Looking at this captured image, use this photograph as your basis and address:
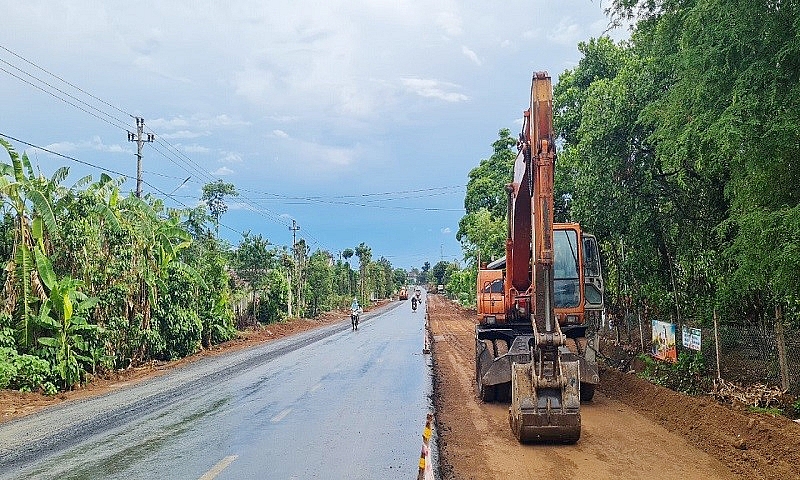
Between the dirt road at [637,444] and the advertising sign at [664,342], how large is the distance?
1.53 m

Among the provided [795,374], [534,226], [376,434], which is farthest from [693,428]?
[376,434]

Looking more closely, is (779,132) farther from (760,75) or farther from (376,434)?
(376,434)

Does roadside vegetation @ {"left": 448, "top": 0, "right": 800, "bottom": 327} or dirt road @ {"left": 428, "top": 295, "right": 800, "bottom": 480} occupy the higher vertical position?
roadside vegetation @ {"left": 448, "top": 0, "right": 800, "bottom": 327}

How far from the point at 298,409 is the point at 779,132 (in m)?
9.53

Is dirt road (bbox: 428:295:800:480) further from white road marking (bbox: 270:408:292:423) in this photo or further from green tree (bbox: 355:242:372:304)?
green tree (bbox: 355:242:372:304)

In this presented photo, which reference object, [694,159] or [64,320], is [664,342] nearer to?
[694,159]

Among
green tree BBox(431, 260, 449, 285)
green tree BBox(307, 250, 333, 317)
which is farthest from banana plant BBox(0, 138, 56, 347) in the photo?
green tree BBox(431, 260, 449, 285)

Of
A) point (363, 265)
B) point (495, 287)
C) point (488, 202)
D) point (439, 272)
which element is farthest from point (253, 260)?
point (439, 272)

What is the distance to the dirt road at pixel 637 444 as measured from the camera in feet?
27.6

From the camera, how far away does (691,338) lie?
1389 centimetres

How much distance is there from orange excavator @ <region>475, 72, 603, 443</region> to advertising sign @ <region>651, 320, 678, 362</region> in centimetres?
226

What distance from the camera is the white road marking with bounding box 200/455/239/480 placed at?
8.28m

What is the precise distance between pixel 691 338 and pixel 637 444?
4.79 metres

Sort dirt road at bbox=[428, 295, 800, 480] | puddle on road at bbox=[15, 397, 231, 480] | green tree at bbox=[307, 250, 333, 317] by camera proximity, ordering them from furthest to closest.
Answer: green tree at bbox=[307, 250, 333, 317], puddle on road at bbox=[15, 397, 231, 480], dirt road at bbox=[428, 295, 800, 480]
